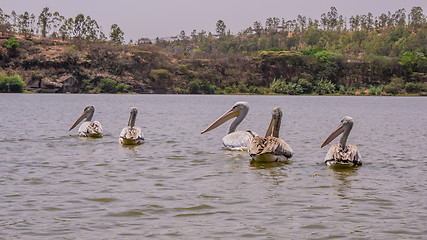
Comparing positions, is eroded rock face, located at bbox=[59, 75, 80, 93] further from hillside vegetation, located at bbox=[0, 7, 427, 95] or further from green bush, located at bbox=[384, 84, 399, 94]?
green bush, located at bbox=[384, 84, 399, 94]

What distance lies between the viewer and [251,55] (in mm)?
105750

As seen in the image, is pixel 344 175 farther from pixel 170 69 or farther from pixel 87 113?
pixel 170 69

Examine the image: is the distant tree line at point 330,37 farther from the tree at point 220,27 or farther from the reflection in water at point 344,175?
the reflection in water at point 344,175

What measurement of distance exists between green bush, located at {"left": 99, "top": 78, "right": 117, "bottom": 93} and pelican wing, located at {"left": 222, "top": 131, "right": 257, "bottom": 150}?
70.7 metres

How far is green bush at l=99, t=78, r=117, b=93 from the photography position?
269ft

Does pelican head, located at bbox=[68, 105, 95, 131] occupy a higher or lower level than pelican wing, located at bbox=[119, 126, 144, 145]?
higher

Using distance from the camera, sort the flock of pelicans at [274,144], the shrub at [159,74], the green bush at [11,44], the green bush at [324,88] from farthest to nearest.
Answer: the green bush at [324,88]
the shrub at [159,74]
the green bush at [11,44]
the flock of pelicans at [274,144]

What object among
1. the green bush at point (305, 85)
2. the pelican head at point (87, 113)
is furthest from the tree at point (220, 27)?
the pelican head at point (87, 113)

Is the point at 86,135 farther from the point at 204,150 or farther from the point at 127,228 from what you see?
the point at 127,228

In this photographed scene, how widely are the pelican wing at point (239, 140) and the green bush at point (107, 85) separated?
232 feet

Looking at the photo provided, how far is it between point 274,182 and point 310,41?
144m

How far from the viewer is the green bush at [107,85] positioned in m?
82.1

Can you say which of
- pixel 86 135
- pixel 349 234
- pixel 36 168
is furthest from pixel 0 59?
pixel 349 234

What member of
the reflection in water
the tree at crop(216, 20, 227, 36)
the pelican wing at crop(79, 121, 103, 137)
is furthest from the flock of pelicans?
the tree at crop(216, 20, 227, 36)
